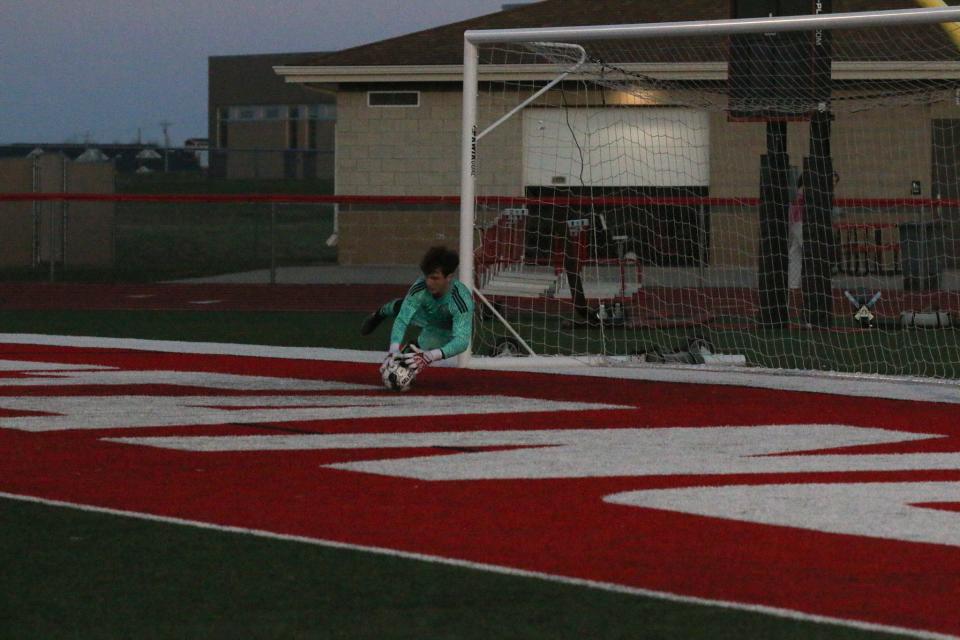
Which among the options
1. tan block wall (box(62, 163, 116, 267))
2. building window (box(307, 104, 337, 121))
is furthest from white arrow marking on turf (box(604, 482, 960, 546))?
building window (box(307, 104, 337, 121))

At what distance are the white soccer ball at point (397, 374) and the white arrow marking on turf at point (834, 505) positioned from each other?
403 centimetres

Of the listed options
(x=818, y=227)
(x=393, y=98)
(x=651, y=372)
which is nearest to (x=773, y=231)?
(x=818, y=227)

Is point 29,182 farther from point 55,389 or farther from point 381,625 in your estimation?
point 381,625

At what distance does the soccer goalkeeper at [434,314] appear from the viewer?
1077cm

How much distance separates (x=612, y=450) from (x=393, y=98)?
21.0m

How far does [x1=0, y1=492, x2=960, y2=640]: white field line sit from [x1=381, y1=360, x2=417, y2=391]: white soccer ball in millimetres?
4243

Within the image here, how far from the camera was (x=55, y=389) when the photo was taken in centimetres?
1095

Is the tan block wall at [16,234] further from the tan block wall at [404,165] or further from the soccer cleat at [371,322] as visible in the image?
the soccer cleat at [371,322]

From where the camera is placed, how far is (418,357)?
→ 10688 mm

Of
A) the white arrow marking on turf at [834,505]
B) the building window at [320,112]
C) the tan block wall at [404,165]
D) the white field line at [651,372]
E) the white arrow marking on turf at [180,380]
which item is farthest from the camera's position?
the building window at [320,112]

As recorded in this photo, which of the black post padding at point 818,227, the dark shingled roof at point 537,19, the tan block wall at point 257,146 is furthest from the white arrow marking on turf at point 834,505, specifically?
the tan block wall at point 257,146

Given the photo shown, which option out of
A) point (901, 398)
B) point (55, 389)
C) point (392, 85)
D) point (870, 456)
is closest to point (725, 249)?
point (392, 85)

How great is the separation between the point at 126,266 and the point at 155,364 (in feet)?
55.3

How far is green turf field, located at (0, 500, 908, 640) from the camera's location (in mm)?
4609
